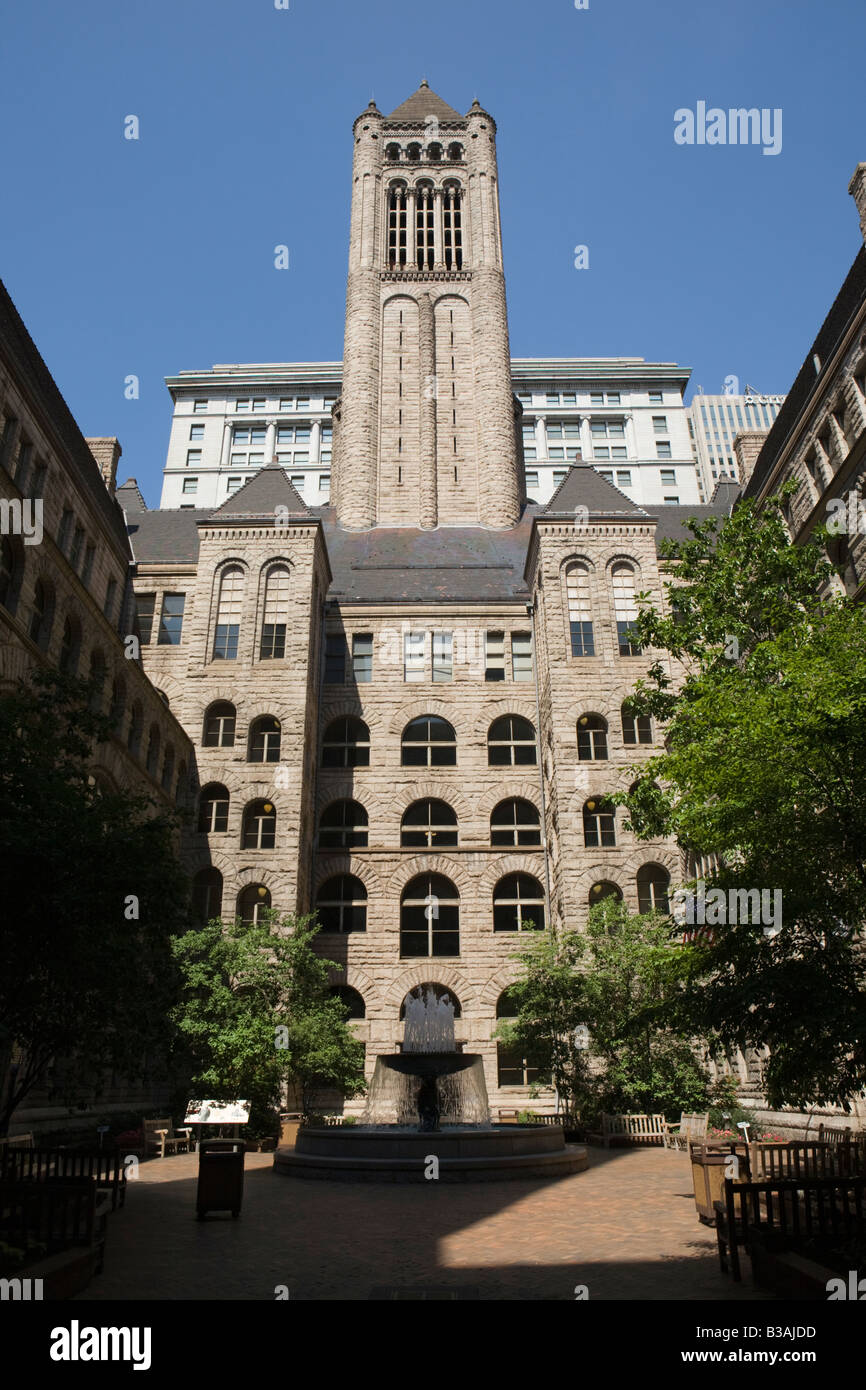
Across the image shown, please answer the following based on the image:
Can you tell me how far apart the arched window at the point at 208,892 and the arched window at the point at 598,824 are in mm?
13032

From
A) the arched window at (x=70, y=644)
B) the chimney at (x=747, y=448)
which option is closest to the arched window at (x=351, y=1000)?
the arched window at (x=70, y=644)

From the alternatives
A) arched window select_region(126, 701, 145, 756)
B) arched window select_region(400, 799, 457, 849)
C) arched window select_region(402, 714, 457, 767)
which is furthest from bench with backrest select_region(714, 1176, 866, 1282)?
arched window select_region(402, 714, 457, 767)

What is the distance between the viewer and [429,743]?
3853 centimetres

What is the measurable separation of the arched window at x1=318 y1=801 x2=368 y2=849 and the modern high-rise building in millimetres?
148272

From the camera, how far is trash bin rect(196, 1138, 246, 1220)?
493 inches

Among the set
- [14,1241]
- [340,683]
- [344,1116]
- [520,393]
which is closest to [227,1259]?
[14,1241]

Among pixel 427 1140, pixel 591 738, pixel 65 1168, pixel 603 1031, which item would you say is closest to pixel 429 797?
pixel 591 738

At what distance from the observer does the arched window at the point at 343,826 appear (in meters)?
37.3

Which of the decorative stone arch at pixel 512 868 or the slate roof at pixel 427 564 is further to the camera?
the slate roof at pixel 427 564

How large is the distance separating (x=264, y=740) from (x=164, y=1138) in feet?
50.6

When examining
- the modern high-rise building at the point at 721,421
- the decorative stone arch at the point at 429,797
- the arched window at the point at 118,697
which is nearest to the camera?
the arched window at the point at 118,697

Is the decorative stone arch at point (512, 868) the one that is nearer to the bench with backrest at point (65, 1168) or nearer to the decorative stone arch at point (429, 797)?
the decorative stone arch at point (429, 797)

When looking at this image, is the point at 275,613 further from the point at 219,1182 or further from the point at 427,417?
the point at 219,1182
